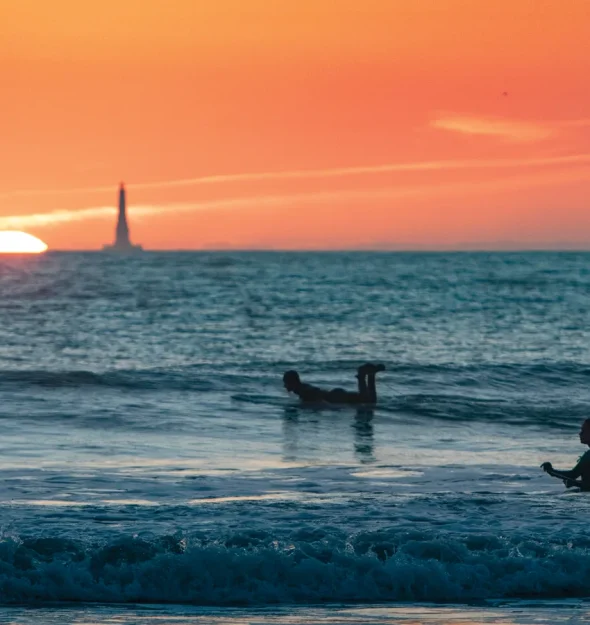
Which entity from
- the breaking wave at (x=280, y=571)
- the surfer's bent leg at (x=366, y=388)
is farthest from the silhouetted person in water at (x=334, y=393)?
the breaking wave at (x=280, y=571)

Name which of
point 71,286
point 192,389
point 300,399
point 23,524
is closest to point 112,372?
point 192,389

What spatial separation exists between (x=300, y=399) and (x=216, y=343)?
16.4 meters

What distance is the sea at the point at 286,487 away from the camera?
10383 millimetres

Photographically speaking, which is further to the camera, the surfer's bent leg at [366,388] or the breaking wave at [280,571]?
the surfer's bent leg at [366,388]

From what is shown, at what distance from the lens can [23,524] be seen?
1185 centimetres

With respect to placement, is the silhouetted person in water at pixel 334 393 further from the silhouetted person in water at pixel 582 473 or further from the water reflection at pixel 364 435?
A: the silhouetted person in water at pixel 582 473

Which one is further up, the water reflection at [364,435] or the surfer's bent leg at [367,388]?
the surfer's bent leg at [367,388]

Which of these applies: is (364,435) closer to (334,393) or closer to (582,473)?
(334,393)

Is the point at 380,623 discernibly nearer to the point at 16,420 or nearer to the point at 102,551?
the point at 102,551

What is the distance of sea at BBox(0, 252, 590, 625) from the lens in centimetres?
1038

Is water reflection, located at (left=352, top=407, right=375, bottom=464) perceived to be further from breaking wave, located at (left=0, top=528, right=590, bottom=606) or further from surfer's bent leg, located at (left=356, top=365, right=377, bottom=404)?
breaking wave, located at (left=0, top=528, right=590, bottom=606)

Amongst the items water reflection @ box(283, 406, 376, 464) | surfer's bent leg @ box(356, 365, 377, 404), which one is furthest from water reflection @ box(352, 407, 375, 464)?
surfer's bent leg @ box(356, 365, 377, 404)

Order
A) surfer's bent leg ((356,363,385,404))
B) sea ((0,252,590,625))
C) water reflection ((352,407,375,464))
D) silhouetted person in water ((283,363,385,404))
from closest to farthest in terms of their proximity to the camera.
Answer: sea ((0,252,590,625)) < water reflection ((352,407,375,464)) < silhouetted person in water ((283,363,385,404)) < surfer's bent leg ((356,363,385,404))

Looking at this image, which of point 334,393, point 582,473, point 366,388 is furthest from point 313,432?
point 582,473
